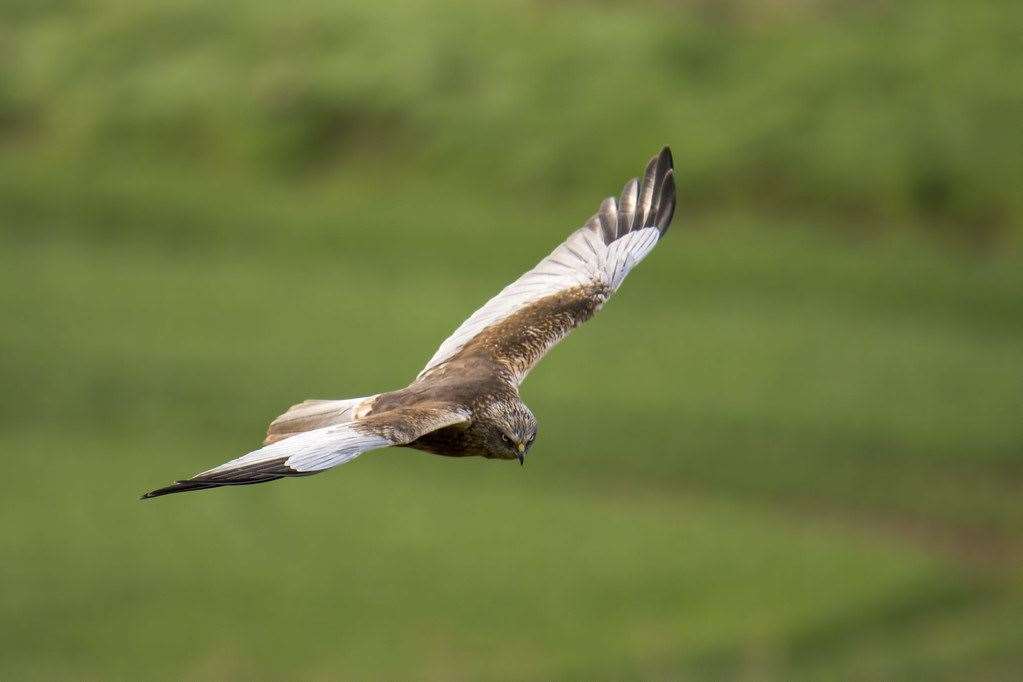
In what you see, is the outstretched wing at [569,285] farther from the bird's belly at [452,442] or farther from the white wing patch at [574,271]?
the bird's belly at [452,442]

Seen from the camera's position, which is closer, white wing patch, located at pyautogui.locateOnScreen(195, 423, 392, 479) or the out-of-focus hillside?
white wing patch, located at pyautogui.locateOnScreen(195, 423, 392, 479)

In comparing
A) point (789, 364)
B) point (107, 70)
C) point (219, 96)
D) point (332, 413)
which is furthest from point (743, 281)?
point (332, 413)

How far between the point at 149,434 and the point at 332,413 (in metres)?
16.4

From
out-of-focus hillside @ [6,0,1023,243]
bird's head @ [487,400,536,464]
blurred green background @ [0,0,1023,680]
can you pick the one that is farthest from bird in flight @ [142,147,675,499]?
out-of-focus hillside @ [6,0,1023,243]

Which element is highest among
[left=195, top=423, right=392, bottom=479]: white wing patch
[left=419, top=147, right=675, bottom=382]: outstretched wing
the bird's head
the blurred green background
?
the blurred green background

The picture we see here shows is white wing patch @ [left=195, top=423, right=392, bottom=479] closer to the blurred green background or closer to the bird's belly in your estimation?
the bird's belly

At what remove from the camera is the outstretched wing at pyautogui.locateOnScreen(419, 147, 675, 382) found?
13852 mm

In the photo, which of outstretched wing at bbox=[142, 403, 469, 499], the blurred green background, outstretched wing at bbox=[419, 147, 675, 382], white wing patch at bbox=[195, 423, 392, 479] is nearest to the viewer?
outstretched wing at bbox=[142, 403, 469, 499]

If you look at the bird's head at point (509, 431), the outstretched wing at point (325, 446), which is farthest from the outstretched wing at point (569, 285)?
the outstretched wing at point (325, 446)

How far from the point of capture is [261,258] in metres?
35.7

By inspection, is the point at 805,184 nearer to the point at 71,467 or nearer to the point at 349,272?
the point at 349,272

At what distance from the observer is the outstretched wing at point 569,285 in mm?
13852

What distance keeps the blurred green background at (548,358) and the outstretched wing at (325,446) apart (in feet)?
36.9

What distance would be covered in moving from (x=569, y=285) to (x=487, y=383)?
2411 mm
